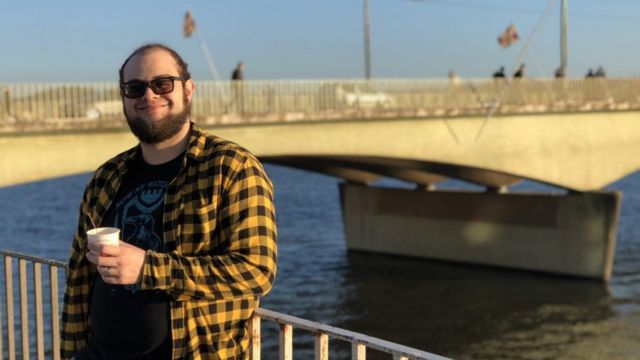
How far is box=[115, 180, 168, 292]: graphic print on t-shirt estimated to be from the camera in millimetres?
2883

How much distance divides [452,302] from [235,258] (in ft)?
82.6

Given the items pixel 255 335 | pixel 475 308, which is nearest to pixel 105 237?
pixel 255 335

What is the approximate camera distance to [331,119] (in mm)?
22672

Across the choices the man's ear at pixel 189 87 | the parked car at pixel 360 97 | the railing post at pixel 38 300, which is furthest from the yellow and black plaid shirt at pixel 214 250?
the parked car at pixel 360 97

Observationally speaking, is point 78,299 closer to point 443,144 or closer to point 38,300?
point 38,300

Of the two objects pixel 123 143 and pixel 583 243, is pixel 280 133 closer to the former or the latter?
pixel 123 143

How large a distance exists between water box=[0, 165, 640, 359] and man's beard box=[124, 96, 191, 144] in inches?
699

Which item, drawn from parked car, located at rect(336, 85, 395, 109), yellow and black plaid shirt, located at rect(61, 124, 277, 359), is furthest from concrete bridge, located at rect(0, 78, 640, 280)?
yellow and black plaid shirt, located at rect(61, 124, 277, 359)

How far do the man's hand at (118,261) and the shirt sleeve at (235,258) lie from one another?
4cm

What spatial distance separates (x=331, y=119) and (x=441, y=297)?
27.6ft

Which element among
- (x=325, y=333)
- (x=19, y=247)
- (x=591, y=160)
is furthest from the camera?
(x=19, y=247)

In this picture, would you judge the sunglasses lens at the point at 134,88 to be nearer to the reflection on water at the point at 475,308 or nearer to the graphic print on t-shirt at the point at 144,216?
the graphic print on t-shirt at the point at 144,216

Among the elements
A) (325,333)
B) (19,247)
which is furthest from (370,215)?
(325,333)

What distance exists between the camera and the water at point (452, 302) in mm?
22172
